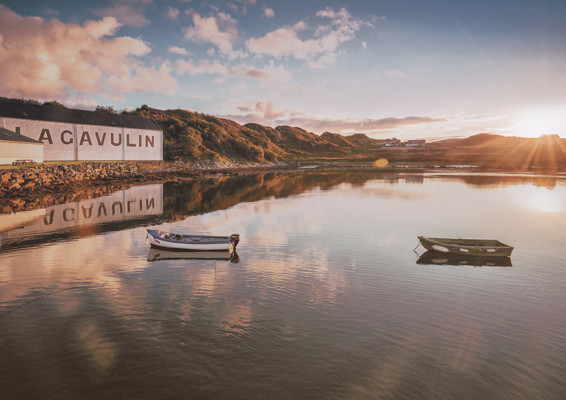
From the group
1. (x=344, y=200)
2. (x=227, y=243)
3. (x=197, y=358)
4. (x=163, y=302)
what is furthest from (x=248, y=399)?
(x=344, y=200)

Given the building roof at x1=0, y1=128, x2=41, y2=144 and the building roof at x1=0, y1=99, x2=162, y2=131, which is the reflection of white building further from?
the building roof at x1=0, y1=99, x2=162, y2=131

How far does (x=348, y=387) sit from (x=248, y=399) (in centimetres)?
325

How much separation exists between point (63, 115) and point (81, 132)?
501cm

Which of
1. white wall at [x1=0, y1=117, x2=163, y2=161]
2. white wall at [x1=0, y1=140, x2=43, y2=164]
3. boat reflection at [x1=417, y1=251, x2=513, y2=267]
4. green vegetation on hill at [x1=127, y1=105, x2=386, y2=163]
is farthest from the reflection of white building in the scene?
green vegetation on hill at [x1=127, y1=105, x2=386, y2=163]

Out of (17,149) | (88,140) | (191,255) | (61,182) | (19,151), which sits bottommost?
(191,255)

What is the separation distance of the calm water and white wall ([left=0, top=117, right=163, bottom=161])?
46.1 metres

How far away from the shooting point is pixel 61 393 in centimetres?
985

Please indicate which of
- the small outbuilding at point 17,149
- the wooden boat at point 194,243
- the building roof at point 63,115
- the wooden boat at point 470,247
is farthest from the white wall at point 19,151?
the wooden boat at point 470,247

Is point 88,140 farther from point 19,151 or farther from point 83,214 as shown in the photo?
point 83,214

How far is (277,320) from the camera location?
14453 millimetres

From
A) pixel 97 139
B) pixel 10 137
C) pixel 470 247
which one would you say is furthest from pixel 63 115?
pixel 470 247

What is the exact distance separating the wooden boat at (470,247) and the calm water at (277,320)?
4.50ft

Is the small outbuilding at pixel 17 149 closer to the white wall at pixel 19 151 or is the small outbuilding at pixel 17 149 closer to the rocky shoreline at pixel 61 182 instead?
the white wall at pixel 19 151

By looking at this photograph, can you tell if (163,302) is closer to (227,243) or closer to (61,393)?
(61,393)
